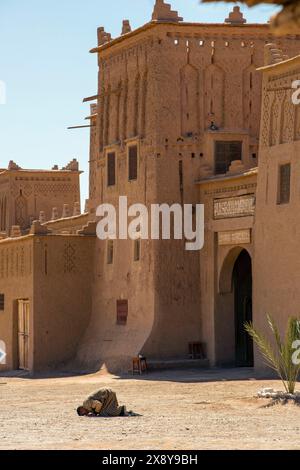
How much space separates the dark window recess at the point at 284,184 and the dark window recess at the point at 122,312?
6.11 metres

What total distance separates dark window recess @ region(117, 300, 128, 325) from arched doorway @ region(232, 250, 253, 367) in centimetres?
307

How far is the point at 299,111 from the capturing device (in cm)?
2125

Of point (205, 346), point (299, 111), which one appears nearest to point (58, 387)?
point (205, 346)

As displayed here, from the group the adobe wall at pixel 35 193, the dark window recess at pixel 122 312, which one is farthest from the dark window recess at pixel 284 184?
the adobe wall at pixel 35 193

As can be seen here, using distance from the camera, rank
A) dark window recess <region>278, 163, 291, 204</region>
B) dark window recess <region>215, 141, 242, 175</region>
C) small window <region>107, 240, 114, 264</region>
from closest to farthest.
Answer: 1. dark window recess <region>278, 163, 291, 204</region>
2. dark window recess <region>215, 141, 242, 175</region>
3. small window <region>107, 240, 114, 264</region>

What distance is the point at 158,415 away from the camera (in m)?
16.7

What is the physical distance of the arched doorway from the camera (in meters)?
24.6

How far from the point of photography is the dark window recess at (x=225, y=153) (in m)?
25.4

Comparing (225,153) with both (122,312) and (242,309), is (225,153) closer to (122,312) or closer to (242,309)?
(242,309)

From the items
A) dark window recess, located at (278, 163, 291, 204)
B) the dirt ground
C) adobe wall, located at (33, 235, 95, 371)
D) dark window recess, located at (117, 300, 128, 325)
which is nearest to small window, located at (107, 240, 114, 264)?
adobe wall, located at (33, 235, 95, 371)

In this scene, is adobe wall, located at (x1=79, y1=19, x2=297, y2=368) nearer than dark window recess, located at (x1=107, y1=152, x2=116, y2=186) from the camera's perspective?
Yes

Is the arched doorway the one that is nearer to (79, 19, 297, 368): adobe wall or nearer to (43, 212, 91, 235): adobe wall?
(79, 19, 297, 368): adobe wall

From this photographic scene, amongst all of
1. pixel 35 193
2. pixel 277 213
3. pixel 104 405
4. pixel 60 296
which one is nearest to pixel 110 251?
pixel 60 296

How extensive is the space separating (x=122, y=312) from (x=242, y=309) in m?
3.36
